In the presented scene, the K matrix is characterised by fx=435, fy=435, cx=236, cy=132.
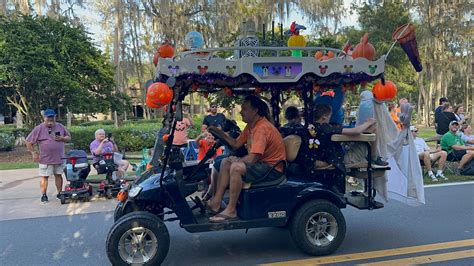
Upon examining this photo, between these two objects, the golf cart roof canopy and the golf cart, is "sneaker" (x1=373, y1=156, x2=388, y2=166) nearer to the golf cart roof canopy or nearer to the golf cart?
the golf cart

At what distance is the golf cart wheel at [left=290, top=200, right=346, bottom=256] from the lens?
470cm

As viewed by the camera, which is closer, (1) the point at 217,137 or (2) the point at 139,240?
(2) the point at 139,240

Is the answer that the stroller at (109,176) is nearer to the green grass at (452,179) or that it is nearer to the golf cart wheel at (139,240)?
the golf cart wheel at (139,240)

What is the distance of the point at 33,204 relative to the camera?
7734 millimetres

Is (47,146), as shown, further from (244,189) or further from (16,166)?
(16,166)

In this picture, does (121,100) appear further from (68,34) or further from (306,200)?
(306,200)

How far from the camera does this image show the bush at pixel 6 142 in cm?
1587

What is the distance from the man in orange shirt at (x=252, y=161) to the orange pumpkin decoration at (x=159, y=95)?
3.56ft

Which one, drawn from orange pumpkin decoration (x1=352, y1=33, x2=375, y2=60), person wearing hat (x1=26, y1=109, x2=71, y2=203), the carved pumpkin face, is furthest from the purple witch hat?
person wearing hat (x1=26, y1=109, x2=71, y2=203)

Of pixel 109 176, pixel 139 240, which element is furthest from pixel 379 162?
pixel 109 176

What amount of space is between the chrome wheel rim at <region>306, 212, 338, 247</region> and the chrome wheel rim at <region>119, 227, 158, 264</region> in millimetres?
1668

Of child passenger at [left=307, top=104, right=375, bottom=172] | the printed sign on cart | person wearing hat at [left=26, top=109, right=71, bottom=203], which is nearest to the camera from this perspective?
the printed sign on cart

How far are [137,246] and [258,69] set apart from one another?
217cm

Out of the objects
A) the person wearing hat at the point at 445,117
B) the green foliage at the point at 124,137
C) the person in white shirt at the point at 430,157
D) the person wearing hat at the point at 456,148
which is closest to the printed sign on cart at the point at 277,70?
the person in white shirt at the point at 430,157
